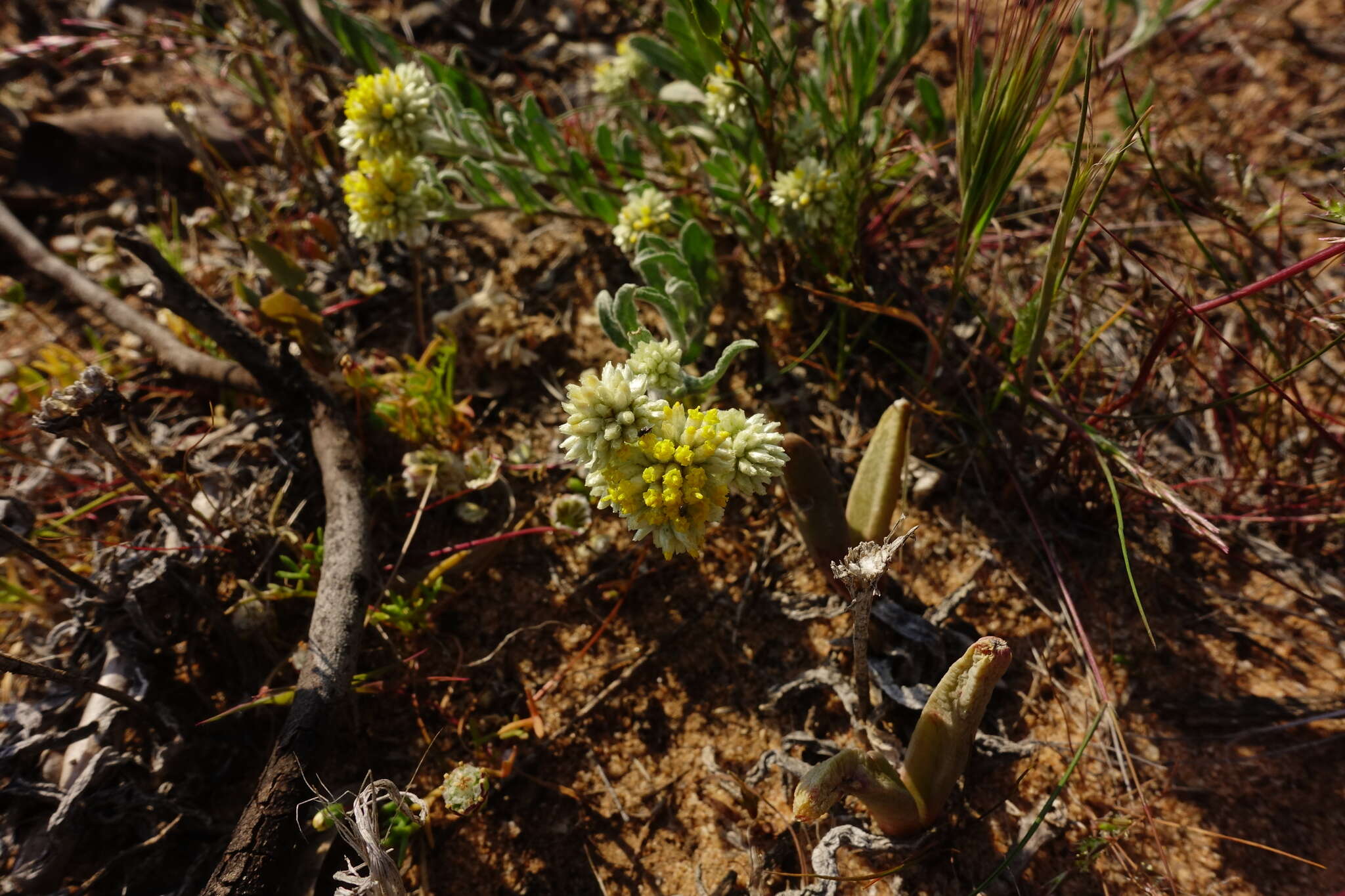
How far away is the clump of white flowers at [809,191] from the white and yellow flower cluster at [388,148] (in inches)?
45.6

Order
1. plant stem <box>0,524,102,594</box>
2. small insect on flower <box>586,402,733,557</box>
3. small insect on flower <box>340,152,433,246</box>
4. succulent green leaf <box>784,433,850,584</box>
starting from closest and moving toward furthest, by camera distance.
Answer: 1. small insect on flower <box>586,402,733,557</box>
2. plant stem <box>0,524,102,594</box>
3. succulent green leaf <box>784,433,850,584</box>
4. small insect on flower <box>340,152,433,246</box>

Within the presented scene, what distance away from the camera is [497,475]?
2479mm

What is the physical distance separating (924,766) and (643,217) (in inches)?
69.2

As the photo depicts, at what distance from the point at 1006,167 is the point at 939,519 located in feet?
3.51

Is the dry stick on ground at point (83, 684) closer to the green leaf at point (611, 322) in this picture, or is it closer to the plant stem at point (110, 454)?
the plant stem at point (110, 454)

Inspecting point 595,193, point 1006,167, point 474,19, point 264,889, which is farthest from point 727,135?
point 264,889

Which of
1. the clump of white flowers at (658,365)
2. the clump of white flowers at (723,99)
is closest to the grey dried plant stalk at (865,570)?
the clump of white flowers at (658,365)

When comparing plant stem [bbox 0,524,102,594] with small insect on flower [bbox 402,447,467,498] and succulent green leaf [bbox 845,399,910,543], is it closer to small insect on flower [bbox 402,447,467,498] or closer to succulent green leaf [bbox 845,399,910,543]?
small insect on flower [bbox 402,447,467,498]

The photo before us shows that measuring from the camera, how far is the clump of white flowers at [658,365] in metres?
1.89

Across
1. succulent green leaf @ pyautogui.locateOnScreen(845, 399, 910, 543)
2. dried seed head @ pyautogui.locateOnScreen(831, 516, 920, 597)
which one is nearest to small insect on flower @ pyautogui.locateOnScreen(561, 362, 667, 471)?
A: dried seed head @ pyautogui.locateOnScreen(831, 516, 920, 597)

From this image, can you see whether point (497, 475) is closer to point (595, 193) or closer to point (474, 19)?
point (595, 193)

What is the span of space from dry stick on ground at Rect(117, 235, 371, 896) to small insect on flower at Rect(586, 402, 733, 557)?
0.87 m

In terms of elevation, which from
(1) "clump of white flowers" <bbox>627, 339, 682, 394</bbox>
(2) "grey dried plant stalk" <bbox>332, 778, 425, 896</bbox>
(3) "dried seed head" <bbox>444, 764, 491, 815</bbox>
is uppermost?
(1) "clump of white flowers" <bbox>627, 339, 682, 394</bbox>

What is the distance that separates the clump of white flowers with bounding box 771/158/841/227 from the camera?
233cm
